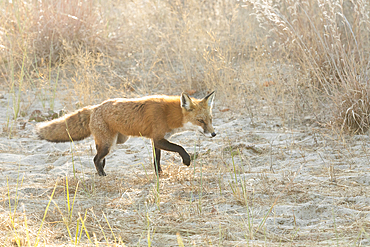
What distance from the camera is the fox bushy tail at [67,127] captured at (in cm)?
482

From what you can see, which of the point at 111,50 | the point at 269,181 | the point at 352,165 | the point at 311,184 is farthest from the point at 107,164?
the point at 111,50

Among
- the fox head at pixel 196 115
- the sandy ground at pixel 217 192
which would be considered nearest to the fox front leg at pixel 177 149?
the sandy ground at pixel 217 192

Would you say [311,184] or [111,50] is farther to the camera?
[111,50]

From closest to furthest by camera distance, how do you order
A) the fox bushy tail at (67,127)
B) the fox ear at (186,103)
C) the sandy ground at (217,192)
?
the sandy ground at (217,192), the fox ear at (186,103), the fox bushy tail at (67,127)

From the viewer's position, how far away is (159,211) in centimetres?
338

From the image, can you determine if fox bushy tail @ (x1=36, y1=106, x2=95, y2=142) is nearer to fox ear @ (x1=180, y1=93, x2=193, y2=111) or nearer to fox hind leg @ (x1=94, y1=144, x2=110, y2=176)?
fox hind leg @ (x1=94, y1=144, x2=110, y2=176)

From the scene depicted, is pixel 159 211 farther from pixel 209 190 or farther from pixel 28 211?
pixel 28 211

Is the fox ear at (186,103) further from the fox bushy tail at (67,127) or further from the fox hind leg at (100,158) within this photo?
the fox bushy tail at (67,127)

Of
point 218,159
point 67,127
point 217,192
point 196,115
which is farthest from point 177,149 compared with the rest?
point 67,127

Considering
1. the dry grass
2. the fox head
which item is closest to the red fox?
the fox head

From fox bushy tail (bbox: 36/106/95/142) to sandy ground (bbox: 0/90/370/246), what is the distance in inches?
13.6

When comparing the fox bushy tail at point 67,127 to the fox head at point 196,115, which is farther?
the fox bushy tail at point 67,127

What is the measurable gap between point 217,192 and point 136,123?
1440mm

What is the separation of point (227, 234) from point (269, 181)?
126 cm
